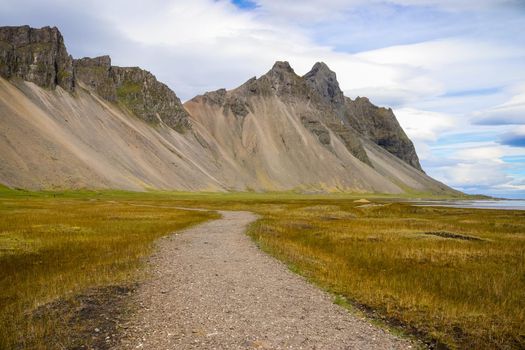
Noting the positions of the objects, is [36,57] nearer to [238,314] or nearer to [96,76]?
[96,76]

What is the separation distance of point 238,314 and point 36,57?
167 meters

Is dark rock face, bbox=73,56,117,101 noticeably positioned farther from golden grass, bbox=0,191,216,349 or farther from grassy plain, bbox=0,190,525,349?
golden grass, bbox=0,191,216,349

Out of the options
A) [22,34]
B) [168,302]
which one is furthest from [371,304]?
[22,34]

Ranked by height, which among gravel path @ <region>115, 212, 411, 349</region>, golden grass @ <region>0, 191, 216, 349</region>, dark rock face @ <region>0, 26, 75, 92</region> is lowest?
golden grass @ <region>0, 191, 216, 349</region>

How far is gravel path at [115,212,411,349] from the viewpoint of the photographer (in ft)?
34.0

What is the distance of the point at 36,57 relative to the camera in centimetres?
15200

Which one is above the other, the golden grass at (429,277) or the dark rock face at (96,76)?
the dark rock face at (96,76)

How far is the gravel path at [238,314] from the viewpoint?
10358 millimetres

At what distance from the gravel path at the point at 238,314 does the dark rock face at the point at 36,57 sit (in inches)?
5866

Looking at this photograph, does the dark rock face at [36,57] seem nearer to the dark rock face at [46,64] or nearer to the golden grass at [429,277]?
the dark rock face at [46,64]

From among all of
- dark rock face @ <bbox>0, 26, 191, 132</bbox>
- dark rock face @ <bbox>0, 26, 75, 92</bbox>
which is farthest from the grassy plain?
dark rock face @ <bbox>0, 26, 191, 132</bbox>

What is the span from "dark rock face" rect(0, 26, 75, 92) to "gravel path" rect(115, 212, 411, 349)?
149 meters

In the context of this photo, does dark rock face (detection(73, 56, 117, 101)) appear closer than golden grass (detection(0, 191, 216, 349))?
No

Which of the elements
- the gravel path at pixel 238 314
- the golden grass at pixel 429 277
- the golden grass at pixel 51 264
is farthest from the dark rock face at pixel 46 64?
the gravel path at pixel 238 314
